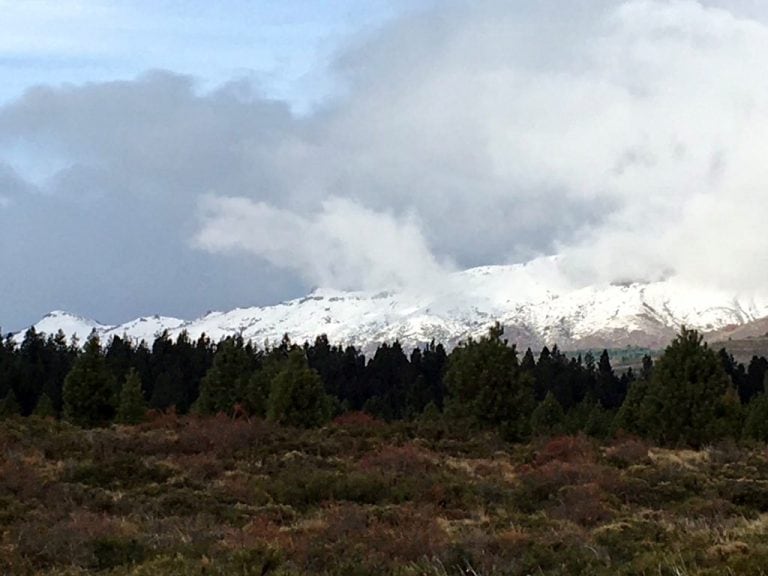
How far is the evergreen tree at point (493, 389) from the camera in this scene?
40.8m

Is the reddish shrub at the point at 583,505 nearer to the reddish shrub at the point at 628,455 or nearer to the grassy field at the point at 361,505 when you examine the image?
the grassy field at the point at 361,505

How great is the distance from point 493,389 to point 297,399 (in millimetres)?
9508

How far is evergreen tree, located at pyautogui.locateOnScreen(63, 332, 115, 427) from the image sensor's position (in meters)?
46.0

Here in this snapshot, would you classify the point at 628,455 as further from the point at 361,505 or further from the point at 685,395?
the point at 361,505

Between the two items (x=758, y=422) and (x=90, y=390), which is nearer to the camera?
(x=90, y=390)

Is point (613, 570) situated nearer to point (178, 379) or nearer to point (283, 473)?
point (283, 473)

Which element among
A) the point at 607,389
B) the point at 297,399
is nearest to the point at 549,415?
the point at 297,399

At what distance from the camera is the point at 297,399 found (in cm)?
4288

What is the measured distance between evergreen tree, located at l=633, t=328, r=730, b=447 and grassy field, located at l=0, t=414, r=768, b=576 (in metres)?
4.49

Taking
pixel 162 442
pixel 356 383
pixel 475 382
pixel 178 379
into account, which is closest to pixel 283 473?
pixel 162 442

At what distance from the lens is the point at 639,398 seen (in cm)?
5147

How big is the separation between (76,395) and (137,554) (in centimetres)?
3565

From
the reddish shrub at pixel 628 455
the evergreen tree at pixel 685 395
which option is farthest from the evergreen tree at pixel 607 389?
the reddish shrub at pixel 628 455

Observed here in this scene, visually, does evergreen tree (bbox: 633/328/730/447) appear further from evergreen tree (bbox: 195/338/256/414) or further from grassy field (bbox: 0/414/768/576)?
evergreen tree (bbox: 195/338/256/414)
